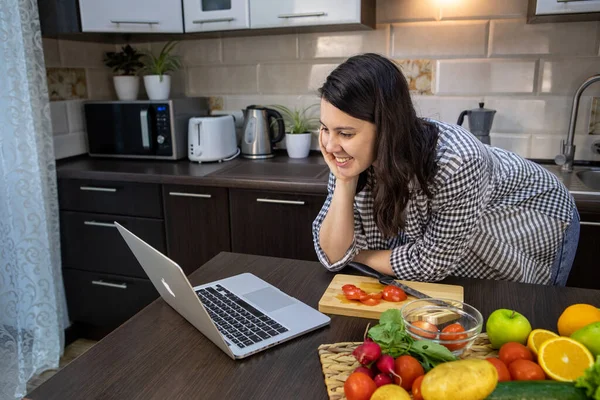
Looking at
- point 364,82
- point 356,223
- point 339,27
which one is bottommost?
point 356,223

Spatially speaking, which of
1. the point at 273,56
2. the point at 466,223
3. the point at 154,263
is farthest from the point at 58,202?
the point at 466,223

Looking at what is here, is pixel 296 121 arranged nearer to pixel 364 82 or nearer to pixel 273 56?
pixel 273 56

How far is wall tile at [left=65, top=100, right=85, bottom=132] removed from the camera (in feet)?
8.94

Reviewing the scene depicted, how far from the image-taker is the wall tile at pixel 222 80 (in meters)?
2.80

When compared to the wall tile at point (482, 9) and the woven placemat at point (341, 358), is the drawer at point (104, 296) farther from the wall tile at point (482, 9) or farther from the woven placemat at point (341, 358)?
the wall tile at point (482, 9)

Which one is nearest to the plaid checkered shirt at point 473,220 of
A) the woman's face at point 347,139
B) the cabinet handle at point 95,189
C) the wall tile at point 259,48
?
the woman's face at point 347,139

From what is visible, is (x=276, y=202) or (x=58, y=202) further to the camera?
(x=58, y=202)

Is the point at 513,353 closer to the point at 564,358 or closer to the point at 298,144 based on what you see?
the point at 564,358

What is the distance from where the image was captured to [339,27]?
7.91ft

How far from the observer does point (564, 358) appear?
0.76 meters

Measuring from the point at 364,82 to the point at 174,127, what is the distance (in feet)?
5.17

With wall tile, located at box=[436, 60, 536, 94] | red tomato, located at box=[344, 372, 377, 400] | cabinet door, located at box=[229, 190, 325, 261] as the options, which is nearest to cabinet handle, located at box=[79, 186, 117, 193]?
cabinet door, located at box=[229, 190, 325, 261]

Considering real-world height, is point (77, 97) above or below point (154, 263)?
above

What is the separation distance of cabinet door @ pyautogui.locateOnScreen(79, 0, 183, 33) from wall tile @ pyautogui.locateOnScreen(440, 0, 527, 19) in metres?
1.23
